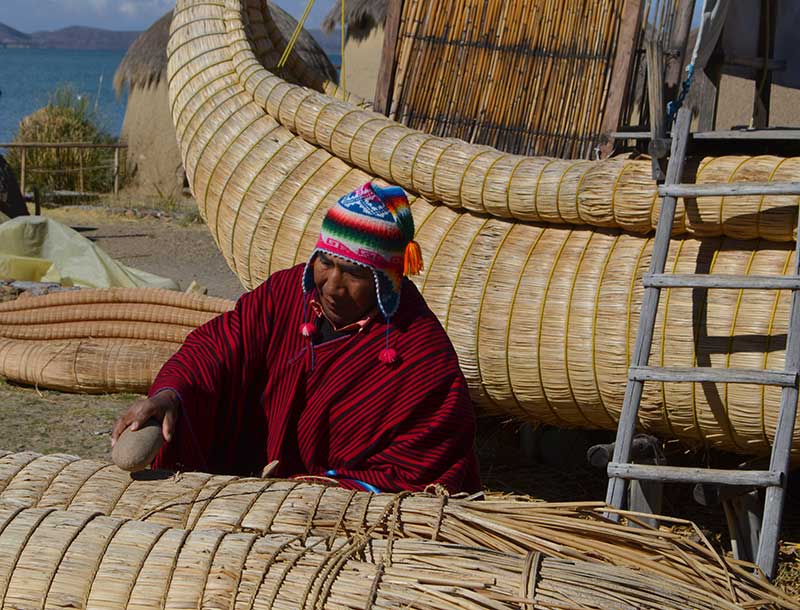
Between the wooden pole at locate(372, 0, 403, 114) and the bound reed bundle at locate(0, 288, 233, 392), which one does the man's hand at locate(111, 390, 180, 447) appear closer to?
the wooden pole at locate(372, 0, 403, 114)

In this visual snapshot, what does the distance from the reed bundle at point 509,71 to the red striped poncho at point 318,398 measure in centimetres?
224

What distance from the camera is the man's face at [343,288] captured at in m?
2.85

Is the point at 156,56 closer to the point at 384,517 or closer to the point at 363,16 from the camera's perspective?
the point at 363,16

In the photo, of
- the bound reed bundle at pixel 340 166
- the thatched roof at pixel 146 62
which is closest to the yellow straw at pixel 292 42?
the bound reed bundle at pixel 340 166

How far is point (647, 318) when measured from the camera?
355 centimetres

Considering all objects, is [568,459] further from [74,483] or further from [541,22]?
[74,483]

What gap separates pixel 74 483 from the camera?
8.10 ft

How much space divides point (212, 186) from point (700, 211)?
2.29m

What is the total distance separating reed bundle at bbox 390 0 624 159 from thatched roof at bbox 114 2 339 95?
9648 millimetres

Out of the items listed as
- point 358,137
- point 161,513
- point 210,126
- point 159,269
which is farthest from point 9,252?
point 161,513

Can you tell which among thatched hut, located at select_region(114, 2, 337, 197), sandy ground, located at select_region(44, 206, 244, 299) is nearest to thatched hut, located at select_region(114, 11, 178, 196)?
thatched hut, located at select_region(114, 2, 337, 197)

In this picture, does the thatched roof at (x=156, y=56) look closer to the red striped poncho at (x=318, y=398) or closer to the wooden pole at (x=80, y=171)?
the wooden pole at (x=80, y=171)

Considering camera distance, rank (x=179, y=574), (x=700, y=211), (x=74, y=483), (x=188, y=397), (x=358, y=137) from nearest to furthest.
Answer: (x=179, y=574) → (x=74, y=483) → (x=188, y=397) → (x=700, y=211) → (x=358, y=137)

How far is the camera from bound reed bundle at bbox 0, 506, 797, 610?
1.89 m
